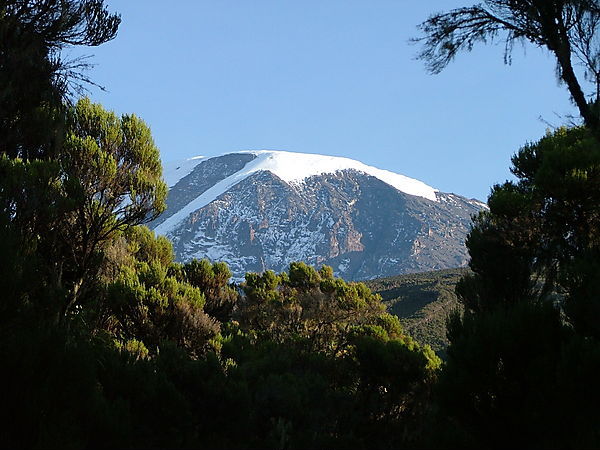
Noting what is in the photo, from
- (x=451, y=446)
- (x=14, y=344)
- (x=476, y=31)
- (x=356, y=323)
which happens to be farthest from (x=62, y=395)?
(x=356, y=323)

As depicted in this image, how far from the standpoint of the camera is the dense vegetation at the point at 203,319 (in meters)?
5.34

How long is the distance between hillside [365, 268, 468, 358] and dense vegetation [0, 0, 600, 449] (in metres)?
37.1

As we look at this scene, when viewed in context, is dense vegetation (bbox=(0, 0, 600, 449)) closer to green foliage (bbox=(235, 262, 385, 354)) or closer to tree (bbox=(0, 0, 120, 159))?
tree (bbox=(0, 0, 120, 159))

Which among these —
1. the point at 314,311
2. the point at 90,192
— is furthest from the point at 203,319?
the point at 314,311

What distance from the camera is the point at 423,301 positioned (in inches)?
2783

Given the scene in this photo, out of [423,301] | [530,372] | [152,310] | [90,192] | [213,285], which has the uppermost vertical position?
[423,301]

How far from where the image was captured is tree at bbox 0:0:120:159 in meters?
9.16

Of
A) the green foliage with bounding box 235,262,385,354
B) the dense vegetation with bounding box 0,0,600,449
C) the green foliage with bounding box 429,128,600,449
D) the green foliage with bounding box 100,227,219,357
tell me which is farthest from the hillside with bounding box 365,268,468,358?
the green foliage with bounding box 429,128,600,449

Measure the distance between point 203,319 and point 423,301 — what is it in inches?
2310

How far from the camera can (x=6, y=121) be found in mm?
9781

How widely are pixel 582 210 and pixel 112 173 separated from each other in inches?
400

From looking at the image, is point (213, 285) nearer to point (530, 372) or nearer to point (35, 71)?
point (35, 71)

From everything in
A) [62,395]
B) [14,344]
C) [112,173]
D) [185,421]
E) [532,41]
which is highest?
[532,41]

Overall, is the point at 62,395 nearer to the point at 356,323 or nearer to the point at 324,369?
the point at 324,369
